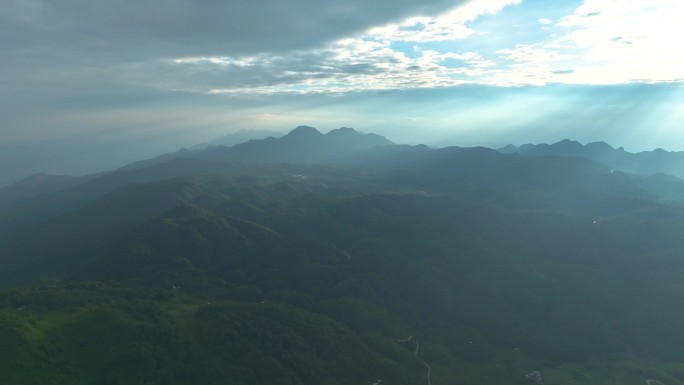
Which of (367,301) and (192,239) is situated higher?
(192,239)

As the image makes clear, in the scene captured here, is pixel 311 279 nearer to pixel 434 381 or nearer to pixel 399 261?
pixel 399 261

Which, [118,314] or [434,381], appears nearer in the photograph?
[118,314]

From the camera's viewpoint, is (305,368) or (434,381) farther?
(434,381)

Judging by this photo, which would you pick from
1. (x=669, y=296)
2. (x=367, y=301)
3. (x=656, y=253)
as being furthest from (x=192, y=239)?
(x=656, y=253)

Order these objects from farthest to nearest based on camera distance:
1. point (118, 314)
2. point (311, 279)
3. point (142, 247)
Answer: point (142, 247)
point (311, 279)
point (118, 314)

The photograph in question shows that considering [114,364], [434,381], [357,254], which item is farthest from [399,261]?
[114,364]

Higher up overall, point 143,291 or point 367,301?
point 143,291

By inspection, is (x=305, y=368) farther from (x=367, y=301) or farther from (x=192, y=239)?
(x=192, y=239)

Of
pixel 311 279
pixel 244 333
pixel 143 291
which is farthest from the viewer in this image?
pixel 311 279

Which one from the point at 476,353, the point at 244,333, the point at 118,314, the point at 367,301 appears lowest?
the point at 476,353

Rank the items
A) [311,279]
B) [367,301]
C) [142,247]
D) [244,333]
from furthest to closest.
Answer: [142,247], [311,279], [367,301], [244,333]
